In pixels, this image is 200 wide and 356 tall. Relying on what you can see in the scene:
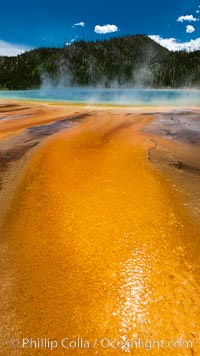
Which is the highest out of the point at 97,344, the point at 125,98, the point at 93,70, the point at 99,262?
the point at 93,70

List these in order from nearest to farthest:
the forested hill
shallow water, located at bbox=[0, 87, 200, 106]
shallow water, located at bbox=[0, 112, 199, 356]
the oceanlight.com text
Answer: the oceanlight.com text, shallow water, located at bbox=[0, 112, 199, 356], shallow water, located at bbox=[0, 87, 200, 106], the forested hill

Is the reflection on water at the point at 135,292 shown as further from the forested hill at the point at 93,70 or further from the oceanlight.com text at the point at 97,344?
the forested hill at the point at 93,70

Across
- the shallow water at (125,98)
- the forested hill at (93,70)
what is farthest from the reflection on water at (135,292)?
the forested hill at (93,70)

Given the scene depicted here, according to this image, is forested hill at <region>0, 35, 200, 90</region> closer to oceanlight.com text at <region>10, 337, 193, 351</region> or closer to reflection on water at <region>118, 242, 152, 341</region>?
reflection on water at <region>118, 242, 152, 341</region>

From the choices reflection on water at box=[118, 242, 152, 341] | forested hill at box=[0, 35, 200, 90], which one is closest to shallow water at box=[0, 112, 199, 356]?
reflection on water at box=[118, 242, 152, 341]

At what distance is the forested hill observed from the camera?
4203 inches

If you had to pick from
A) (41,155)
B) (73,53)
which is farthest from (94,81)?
(41,155)

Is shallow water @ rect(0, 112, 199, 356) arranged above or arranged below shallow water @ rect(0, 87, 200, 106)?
below

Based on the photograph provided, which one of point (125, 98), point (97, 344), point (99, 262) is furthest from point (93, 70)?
point (97, 344)

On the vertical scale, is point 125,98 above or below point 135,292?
above

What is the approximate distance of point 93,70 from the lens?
125688 mm

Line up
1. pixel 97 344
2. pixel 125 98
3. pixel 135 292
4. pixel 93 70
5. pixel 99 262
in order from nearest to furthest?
1. pixel 97 344
2. pixel 135 292
3. pixel 99 262
4. pixel 125 98
5. pixel 93 70

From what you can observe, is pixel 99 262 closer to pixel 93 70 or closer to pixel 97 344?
pixel 97 344

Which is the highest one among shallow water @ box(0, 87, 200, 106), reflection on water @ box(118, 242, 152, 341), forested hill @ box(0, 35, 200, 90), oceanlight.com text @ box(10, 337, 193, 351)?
forested hill @ box(0, 35, 200, 90)
